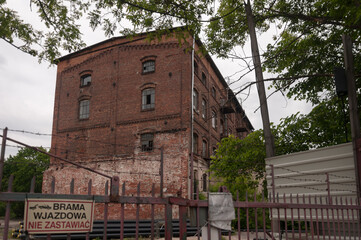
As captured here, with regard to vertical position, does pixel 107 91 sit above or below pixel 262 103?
above

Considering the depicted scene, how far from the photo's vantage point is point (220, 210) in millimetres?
3490

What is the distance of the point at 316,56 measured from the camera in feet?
34.8

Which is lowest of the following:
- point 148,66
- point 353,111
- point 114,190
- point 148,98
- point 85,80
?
point 114,190

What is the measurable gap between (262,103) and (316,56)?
12.7 ft

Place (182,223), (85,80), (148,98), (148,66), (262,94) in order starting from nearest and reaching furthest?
(182,223), (262,94), (148,98), (148,66), (85,80)

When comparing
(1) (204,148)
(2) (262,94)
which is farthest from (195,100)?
(2) (262,94)

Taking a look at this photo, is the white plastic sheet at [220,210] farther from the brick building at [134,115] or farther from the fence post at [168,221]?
the brick building at [134,115]

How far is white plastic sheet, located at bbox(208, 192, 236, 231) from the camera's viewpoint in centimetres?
346

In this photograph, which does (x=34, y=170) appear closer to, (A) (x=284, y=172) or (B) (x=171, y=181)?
(B) (x=171, y=181)

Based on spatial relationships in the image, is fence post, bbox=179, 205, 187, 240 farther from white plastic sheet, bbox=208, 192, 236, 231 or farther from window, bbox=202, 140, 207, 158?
window, bbox=202, 140, 207, 158

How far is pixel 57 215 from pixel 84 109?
782 inches

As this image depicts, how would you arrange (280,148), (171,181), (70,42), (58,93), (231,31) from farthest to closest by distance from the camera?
(58,93) → (171,181) → (280,148) → (231,31) → (70,42)

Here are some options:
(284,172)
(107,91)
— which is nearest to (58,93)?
(107,91)

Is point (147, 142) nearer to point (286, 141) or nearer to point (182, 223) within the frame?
point (286, 141)
